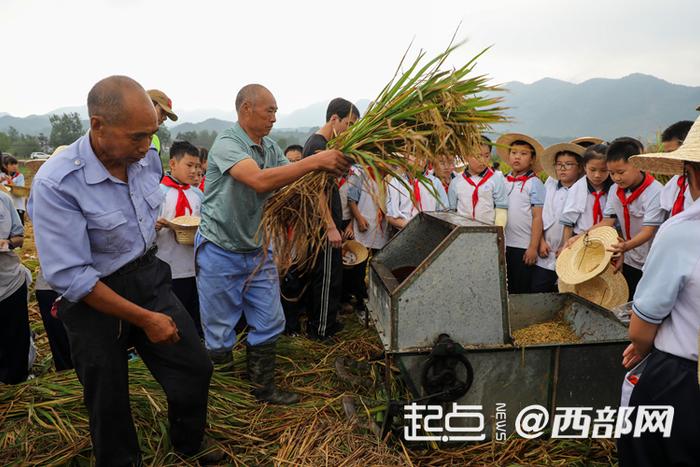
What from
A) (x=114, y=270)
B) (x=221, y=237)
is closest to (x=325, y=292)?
(x=221, y=237)

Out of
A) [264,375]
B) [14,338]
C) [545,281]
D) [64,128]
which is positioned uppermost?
[64,128]

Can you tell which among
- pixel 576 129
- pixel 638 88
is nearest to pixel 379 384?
pixel 576 129

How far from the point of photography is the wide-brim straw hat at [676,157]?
165cm

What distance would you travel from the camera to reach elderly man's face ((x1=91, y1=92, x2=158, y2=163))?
1892 millimetres

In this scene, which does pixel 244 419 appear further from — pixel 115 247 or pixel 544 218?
pixel 544 218

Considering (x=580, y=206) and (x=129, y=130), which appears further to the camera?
(x=580, y=206)

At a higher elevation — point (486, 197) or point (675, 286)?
point (486, 197)

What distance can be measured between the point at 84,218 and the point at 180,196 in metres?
2.31

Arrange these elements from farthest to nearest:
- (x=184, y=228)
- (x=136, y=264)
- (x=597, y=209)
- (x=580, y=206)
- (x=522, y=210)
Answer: (x=522, y=210) → (x=580, y=206) → (x=597, y=209) → (x=184, y=228) → (x=136, y=264)

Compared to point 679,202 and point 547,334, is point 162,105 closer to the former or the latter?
point 547,334

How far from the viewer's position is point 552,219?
15.8ft

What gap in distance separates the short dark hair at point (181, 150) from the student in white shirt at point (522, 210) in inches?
130

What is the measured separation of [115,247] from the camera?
2096 mm

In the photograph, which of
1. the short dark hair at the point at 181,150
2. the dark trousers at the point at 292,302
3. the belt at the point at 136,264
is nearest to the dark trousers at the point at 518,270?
the dark trousers at the point at 292,302
